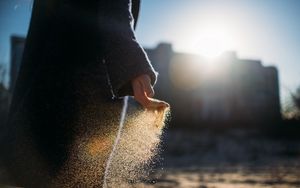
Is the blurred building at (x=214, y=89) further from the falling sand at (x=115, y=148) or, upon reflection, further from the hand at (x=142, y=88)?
the hand at (x=142, y=88)

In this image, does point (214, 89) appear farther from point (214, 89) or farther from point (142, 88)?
point (142, 88)

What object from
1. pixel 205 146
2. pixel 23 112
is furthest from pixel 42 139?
pixel 205 146

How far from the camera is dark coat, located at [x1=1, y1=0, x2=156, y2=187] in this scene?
1.36m

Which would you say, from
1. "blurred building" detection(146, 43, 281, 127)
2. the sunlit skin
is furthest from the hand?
"blurred building" detection(146, 43, 281, 127)

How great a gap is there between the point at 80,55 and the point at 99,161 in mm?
346

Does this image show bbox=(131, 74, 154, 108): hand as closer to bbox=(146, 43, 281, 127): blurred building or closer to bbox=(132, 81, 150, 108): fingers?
bbox=(132, 81, 150, 108): fingers

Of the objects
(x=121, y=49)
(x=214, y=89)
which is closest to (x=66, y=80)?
(x=121, y=49)

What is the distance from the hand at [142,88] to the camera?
1.36 meters

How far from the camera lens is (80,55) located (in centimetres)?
142

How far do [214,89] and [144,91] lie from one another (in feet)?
88.9

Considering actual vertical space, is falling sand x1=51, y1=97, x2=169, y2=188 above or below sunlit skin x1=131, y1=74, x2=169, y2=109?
below

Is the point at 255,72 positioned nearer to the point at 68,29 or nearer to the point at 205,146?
the point at 205,146

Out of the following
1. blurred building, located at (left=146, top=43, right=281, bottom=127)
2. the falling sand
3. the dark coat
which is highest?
the dark coat

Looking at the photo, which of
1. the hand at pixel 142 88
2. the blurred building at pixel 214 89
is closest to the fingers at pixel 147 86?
the hand at pixel 142 88
